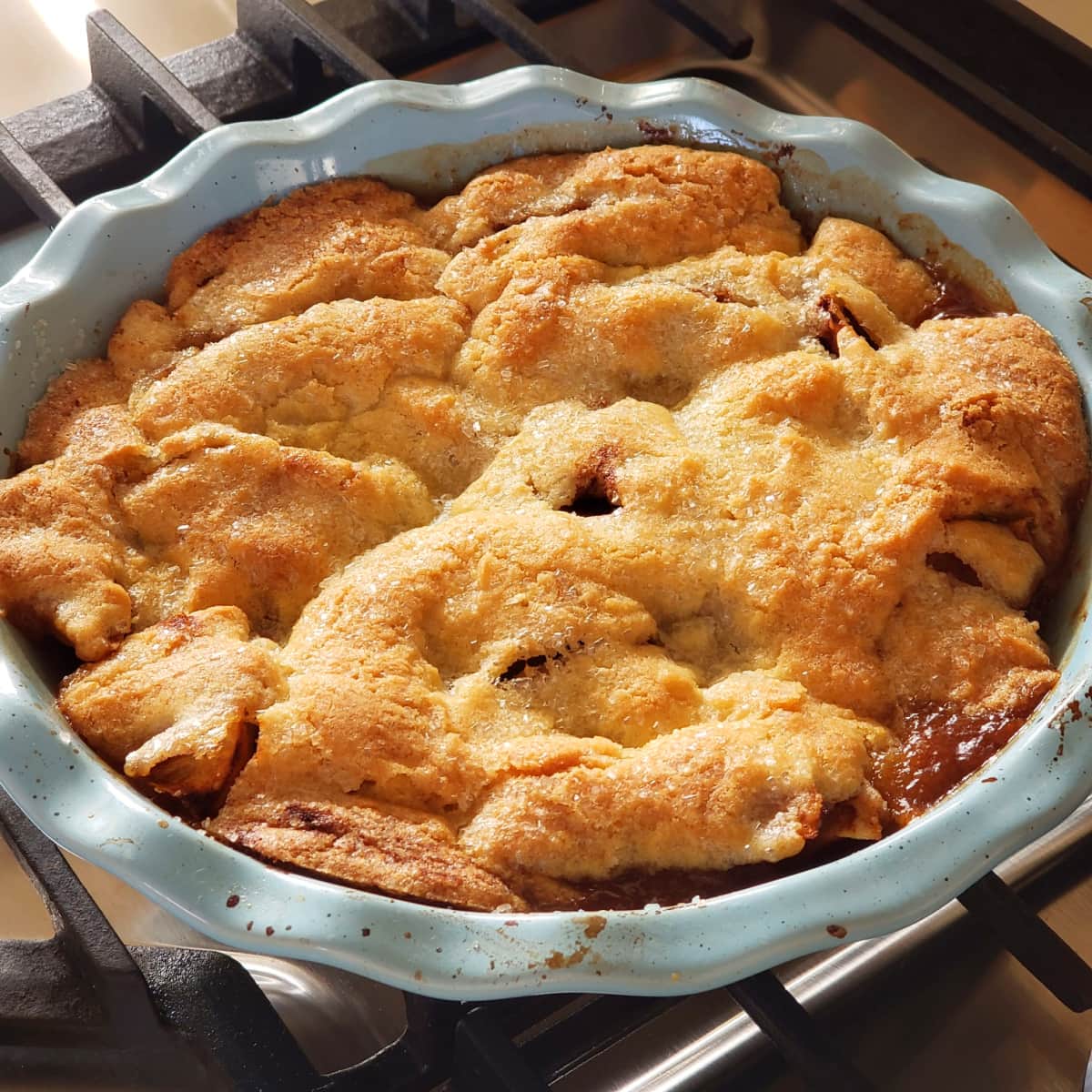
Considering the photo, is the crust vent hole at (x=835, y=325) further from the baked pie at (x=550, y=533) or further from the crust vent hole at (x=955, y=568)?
the crust vent hole at (x=955, y=568)

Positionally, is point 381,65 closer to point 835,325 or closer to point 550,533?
point 835,325

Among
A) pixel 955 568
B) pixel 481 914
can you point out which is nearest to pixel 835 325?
pixel 955 568

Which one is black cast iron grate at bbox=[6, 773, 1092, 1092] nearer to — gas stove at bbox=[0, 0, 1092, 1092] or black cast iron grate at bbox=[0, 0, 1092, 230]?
gas stove at bbox=[0, 0, 1092, 1092]

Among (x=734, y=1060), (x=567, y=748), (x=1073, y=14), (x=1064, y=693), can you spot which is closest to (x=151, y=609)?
(x=567, y=748)

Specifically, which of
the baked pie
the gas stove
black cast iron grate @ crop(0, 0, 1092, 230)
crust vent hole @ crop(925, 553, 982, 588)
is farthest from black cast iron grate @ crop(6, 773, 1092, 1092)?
black cast iron grate @ crop(0, 0, 1092, 230)

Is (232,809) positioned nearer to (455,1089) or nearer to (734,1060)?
(455,1089)

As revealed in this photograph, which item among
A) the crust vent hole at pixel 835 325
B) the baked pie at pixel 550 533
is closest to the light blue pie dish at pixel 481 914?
the baked pie at pixel 550 533
